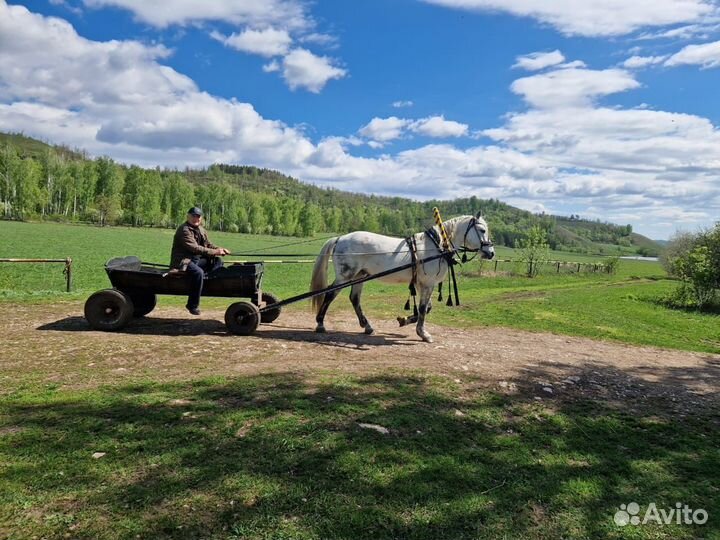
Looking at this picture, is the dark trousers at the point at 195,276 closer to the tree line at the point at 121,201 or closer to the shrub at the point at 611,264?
the shrub at the point at 611,264

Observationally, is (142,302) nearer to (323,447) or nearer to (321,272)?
(321,272)

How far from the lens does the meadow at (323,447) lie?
304 cm

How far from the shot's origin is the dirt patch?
20.2 ft

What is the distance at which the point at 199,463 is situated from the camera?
3574mm

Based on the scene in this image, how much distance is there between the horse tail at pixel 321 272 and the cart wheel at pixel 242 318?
1519 millimetres

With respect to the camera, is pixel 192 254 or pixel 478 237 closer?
pixel 192 254

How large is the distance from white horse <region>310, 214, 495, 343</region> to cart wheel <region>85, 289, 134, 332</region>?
3.65 meters

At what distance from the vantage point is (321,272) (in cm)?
952

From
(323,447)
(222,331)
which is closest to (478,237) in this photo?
(222,331)

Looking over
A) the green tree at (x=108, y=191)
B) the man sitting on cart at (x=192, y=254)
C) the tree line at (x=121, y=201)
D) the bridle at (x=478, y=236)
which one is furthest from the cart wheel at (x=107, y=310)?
the green tree at (x=108, y=191)

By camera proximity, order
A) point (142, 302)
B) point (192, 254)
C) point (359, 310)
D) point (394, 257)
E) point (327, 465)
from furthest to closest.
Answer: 1. point (359, 310)
2. point (142, 302)
3. point (394, 257)
4. point (192, 254)
5. point (327, 465)

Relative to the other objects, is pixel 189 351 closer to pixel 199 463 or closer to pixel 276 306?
pixel 276 306

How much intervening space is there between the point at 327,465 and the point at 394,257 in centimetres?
613

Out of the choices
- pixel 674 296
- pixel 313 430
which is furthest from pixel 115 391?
pixel 674 296
